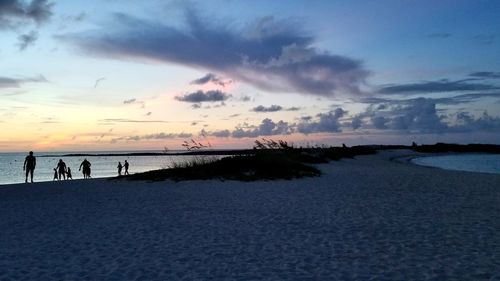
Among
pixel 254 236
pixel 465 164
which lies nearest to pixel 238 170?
pixel 254 236

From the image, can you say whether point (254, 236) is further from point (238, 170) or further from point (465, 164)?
point (465, 164)

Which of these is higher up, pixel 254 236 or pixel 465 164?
pixel 254 236

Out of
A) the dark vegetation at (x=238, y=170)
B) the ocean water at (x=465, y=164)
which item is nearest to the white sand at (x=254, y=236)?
the dark vegetation at (x=238, y=170)

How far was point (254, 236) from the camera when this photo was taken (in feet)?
29.5

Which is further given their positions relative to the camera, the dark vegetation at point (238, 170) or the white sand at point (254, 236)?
the dark vegetation at point (238, 170)

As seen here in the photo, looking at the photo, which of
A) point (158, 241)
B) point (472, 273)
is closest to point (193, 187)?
point (158, 241)

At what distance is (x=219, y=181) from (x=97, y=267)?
15.1 metres

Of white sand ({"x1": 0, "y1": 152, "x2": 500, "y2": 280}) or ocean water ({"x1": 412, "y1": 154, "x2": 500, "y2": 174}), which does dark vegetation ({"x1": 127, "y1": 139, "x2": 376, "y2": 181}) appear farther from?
ocean water ({"x1": 412, "y1": 154, "x2": 500, "y2": 174})

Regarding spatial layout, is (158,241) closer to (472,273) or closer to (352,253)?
(352,253)

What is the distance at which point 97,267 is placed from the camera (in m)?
6.74

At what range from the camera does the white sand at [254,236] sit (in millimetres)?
6477

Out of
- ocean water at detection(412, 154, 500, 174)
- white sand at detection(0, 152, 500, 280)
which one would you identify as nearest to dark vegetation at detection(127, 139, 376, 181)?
white sand at detection(0, 152, 500, 280)

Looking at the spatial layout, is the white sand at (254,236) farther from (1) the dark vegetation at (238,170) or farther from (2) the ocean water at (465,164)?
(2) the ocean water at (465,164)

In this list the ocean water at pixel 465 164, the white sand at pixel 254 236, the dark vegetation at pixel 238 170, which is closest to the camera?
the white sand at pixel 254 236
